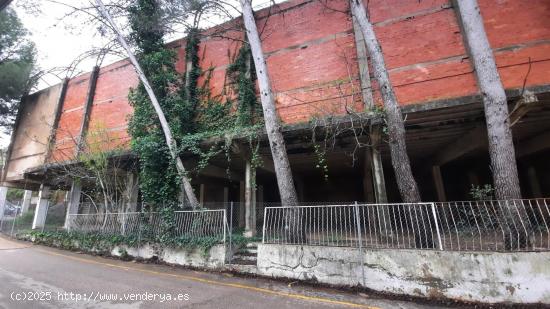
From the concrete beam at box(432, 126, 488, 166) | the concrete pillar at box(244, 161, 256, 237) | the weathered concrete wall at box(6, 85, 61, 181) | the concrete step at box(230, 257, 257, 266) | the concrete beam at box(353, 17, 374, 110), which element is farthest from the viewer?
the weathered concrete wall at box(6, 85, 61, 181)

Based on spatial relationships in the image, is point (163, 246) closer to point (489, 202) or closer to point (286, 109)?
point (286, 109)

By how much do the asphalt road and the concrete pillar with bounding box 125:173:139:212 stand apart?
3491mm

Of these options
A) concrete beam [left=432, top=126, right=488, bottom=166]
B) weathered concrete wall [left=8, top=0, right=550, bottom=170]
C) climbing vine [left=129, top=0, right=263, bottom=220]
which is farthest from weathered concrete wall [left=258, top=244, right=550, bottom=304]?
concrete beam [left=432, top=126, right=488, bottom=166]

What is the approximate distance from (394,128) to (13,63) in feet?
64.8

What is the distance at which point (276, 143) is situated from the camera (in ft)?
24.7

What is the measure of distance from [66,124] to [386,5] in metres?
15.8

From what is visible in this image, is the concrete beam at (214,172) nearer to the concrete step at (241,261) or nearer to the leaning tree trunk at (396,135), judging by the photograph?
the concrete step at (241,261)

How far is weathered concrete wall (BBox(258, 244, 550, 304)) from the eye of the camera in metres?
4.55

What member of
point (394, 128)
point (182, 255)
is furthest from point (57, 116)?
point (394, 128)

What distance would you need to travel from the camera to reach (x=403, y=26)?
27.5 ft

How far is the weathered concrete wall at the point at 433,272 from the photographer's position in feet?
14.9

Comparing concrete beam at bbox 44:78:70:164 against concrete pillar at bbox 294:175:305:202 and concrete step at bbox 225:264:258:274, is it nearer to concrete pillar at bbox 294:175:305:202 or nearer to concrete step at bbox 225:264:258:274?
concrete pillar at bbox 294:175:305:202

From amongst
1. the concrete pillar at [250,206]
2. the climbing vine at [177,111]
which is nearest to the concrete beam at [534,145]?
the climbing vine at [177,111]

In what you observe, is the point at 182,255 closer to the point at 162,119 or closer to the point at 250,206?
the point at 250,206
